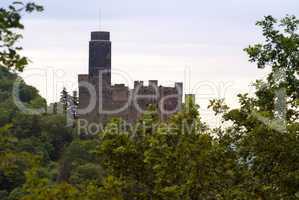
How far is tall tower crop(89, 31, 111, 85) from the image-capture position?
516ft

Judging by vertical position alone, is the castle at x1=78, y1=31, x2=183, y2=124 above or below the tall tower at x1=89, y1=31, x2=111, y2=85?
below

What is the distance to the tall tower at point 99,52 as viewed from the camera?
6191 inches

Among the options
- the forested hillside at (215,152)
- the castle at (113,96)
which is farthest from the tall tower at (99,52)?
the forested hillside at (215,152)

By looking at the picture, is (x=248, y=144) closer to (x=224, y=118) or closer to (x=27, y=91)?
(x=224, y=118)

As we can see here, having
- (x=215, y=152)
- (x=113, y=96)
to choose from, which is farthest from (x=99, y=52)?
(x=215, y=152)

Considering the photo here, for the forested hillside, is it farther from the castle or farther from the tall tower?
the tall tower

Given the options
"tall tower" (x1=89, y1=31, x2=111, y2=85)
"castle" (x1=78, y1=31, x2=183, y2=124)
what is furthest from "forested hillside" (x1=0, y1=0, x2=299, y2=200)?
"tall tower" (x1=89, y1=31, x2=111, y2=85)

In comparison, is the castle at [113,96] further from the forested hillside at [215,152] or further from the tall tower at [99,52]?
the forested hillside at [215,152]

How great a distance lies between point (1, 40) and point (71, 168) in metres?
111

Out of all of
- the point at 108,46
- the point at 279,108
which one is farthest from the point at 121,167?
the point at 108,46

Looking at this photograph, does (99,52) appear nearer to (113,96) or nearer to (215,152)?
(113,96)

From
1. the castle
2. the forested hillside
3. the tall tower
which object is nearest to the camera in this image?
the forested hillside

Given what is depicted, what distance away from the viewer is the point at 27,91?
170 meters

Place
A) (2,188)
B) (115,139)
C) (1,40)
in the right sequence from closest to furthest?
(1,40)
(115,139)
(2,188)
